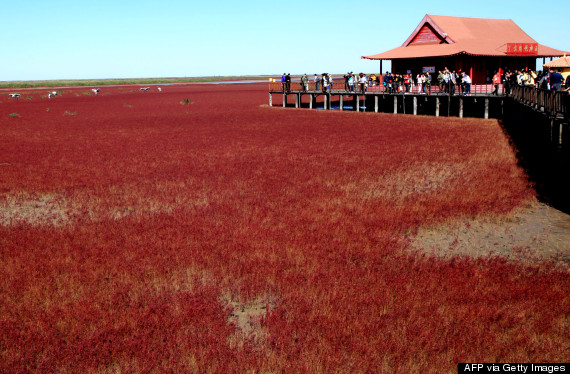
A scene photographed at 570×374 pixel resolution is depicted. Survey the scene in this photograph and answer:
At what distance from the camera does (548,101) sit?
1870 centimetres

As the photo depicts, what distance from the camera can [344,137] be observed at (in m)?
25.5

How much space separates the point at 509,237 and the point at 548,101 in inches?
423

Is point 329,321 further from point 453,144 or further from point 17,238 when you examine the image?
point 453,144

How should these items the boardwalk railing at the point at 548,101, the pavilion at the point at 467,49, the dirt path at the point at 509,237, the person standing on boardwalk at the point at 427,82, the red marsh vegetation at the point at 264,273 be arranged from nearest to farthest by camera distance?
the red marsh vegetation at the point at 264,273 < the dirt path at the point at 509,237 < the boardwalk railing at the point at 548,101 < the person standing on boardwalk at the point at 427,82 < the pavilion at the point at 467,49

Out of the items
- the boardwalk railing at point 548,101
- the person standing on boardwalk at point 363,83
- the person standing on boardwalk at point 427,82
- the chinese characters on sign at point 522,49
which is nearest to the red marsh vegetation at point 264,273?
the boardwalk railing at point 548,101

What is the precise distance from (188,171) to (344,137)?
1037 centimetres

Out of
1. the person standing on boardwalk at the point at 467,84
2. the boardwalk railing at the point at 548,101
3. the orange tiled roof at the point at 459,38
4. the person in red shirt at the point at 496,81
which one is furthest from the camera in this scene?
the orange tiled roof at the point at 459,38

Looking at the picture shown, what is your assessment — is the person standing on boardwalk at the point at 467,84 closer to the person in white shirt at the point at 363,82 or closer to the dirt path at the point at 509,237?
the person in white shirt at the point at 363,82

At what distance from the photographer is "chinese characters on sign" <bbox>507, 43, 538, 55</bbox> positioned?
36.5m

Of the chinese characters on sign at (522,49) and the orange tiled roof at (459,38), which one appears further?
the orange tiled roof at (459,38)

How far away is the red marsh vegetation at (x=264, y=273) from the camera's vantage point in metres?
6.08

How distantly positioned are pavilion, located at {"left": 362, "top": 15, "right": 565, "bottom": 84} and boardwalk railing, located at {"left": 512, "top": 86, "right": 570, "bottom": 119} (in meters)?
10.7

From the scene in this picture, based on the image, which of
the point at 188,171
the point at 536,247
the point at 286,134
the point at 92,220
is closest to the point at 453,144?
the point at 286,134

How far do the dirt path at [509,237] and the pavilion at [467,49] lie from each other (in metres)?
25.1
